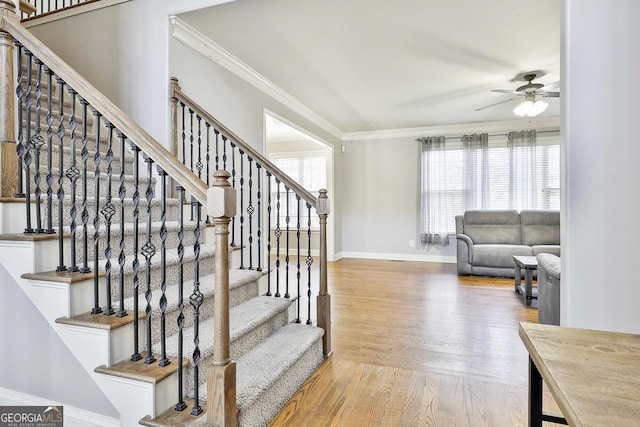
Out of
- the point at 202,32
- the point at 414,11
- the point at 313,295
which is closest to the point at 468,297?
the point at 313,295

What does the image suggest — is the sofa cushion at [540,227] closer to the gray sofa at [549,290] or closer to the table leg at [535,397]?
the gray sofa at [549,290]

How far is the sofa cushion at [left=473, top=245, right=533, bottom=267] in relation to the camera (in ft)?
16.6

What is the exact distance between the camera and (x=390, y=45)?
128 inches

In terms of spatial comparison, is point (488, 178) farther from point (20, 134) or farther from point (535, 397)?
point (20, 134)

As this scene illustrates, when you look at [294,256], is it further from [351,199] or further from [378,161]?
[378,161]

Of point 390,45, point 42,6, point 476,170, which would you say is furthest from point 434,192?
point 42,6

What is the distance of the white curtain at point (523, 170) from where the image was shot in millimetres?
5895

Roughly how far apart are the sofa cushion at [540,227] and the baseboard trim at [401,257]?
4.56 feet

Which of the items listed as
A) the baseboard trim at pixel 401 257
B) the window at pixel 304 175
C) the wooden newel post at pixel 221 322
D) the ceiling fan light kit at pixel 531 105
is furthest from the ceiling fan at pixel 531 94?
the window at pixel 304 175

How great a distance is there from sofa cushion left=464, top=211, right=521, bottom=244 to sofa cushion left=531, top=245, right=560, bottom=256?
39 cm

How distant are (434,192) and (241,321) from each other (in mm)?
5347

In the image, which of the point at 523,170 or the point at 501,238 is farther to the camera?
the point at 523,170

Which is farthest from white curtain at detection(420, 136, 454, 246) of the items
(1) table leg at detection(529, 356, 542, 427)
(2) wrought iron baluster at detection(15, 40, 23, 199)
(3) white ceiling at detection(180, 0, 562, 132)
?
(2) wrought iron baluster at detection(15, 40, 23, 199)

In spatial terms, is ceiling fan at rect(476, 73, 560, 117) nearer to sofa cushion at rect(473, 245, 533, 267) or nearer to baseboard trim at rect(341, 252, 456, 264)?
sofa cushion at rect(473, 245, 533, 267)
